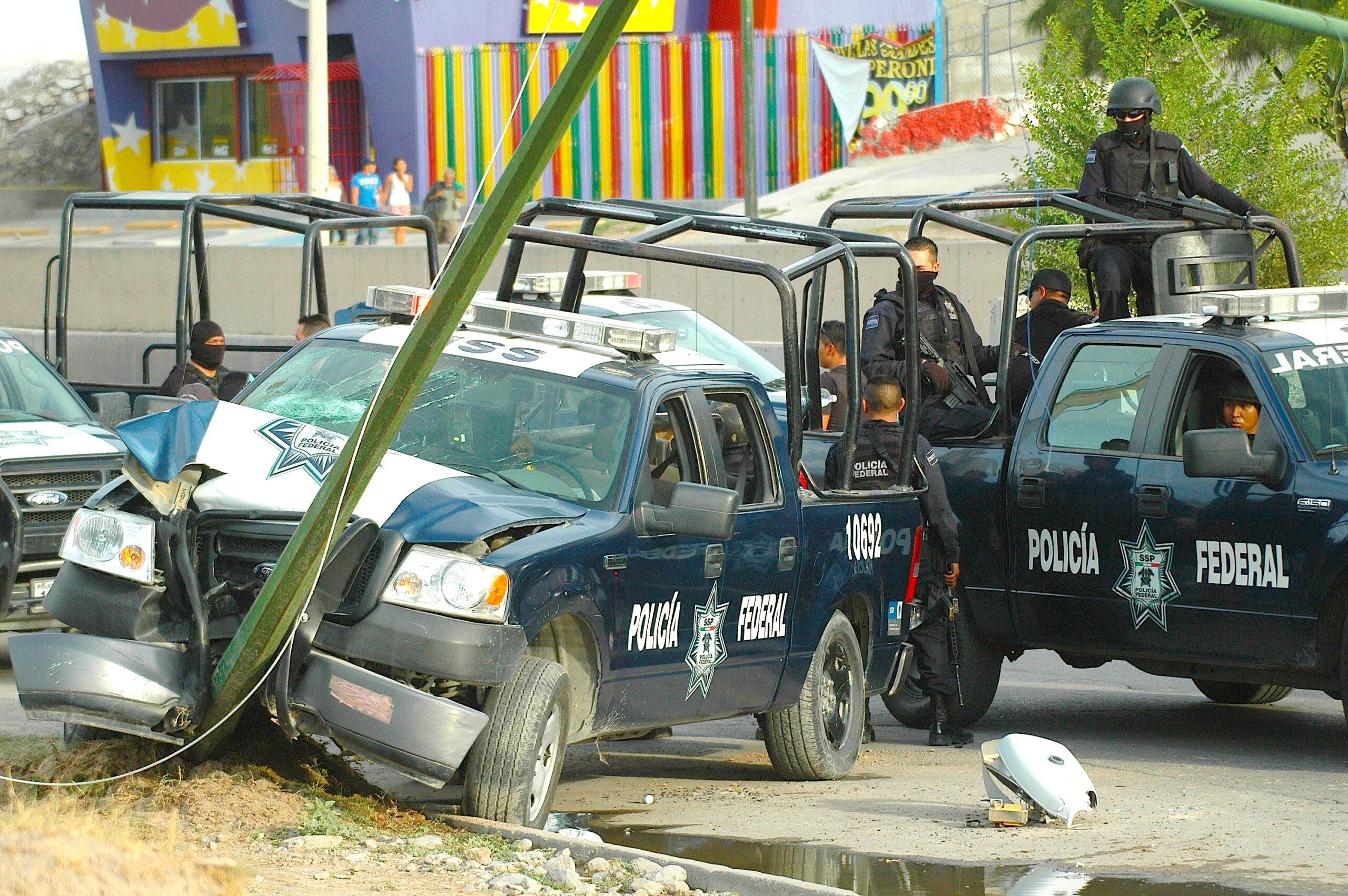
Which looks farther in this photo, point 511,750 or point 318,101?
point 318,101

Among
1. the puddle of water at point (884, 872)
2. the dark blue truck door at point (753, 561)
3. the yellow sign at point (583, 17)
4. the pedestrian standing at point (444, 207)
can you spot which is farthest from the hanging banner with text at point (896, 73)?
A: the puddle of water at point (884, 872)

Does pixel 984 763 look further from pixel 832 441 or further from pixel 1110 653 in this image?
pixel 832 441

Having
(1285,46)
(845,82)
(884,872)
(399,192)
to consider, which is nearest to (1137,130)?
(884,872)

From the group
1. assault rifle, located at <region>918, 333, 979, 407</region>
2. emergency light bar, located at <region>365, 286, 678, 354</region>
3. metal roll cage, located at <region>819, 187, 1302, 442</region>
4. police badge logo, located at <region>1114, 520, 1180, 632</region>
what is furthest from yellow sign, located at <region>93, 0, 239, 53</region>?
police badge logo, located at <region>1114, 520, 1180, 632</region>

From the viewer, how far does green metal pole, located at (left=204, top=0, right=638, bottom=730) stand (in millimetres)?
5363

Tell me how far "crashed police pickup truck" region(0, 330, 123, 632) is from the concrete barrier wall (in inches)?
390

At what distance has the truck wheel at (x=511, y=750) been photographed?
605 cm

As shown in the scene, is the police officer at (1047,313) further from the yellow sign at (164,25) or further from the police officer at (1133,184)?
the yellow sign at (164,25)

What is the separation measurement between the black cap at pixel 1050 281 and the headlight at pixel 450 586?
200 inches

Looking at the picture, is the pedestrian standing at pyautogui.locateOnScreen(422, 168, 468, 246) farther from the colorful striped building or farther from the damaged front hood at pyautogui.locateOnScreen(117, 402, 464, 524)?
the damaged front hood at pyautogui.locateOnScreen(117, 402, 464, 524)

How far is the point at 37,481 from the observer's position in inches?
389

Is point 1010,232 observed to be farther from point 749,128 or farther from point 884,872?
point 749,128

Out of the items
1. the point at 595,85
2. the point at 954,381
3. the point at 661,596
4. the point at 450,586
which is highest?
the point at 595,85

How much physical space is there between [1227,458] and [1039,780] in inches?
73.6
